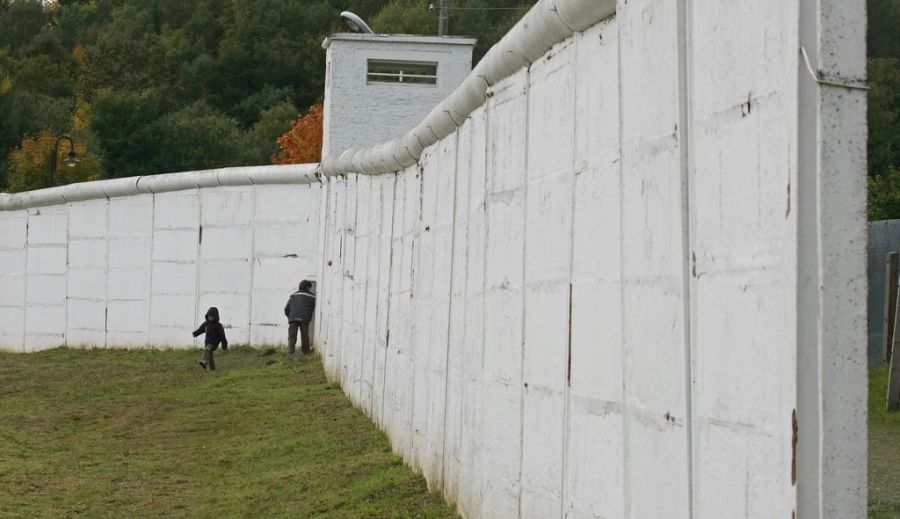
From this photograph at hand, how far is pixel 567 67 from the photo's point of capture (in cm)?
633

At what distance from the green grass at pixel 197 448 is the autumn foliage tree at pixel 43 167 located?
2675 cm

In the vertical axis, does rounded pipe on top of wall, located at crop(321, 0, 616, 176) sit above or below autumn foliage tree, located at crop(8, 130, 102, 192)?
below

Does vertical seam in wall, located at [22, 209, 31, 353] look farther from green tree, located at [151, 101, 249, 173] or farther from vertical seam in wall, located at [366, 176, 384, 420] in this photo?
green tree, located at [151, 101, 249, 173]

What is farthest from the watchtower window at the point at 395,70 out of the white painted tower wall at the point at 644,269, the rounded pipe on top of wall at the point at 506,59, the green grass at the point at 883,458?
the white painted tower wall at the point at 644,269

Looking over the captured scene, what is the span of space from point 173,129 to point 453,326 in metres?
53.4

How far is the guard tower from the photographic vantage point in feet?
77.4

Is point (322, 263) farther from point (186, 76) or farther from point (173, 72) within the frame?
point (173, 72)

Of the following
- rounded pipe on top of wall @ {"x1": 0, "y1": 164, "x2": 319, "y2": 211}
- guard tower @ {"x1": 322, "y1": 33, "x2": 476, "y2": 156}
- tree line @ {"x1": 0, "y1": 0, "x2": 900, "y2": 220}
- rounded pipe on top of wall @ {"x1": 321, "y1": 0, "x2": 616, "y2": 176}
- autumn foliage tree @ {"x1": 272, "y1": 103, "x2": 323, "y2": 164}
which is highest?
tree line @ {"x1": 0, "y1": 0, "x2": 900, "y2": 220}

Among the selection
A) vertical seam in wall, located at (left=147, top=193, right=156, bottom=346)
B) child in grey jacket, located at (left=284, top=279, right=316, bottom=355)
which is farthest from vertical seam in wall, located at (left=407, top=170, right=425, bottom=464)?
vertical seam in wall, located at (left=147, top=193, right=156, bottom=346)

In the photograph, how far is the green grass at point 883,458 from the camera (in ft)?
25.5

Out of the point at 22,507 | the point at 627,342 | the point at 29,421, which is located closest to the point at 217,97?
the point at 29,421

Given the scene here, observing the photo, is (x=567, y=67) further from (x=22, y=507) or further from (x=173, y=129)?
(x=173, y=129)

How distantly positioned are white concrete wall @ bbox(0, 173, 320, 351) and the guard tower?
1504 millimetres

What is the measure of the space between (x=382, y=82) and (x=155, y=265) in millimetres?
4836
